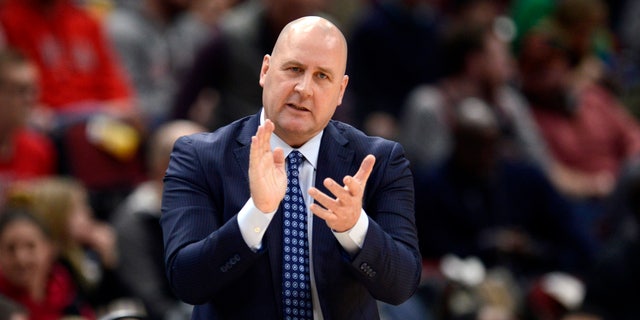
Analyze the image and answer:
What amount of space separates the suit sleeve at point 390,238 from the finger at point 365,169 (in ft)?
0.38

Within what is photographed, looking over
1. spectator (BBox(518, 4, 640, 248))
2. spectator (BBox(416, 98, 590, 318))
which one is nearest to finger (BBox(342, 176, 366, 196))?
spectator (BBox(416, 98, 590, 318))

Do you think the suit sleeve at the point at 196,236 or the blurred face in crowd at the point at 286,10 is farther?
the blurred face in crowd at the point at 286,10

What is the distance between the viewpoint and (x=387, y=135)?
7.59 m

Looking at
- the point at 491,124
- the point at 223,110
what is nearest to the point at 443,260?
the point at 491,124

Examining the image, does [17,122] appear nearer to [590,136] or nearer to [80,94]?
[80,94]

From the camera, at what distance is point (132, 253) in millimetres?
6051

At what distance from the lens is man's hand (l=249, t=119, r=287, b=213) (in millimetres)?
2938

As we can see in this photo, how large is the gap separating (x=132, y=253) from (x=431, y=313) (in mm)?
1509

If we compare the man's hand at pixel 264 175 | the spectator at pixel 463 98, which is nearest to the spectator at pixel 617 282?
the spectator at pixel 463 98

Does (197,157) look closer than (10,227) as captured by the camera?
Yes

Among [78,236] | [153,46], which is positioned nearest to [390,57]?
[153,46]

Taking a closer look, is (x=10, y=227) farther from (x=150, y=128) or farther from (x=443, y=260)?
(x=443, y=260)

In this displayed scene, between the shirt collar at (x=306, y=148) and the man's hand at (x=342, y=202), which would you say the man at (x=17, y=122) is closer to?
the shirt collar at (x=306, y=148)

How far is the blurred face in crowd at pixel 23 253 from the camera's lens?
17.2 feet
